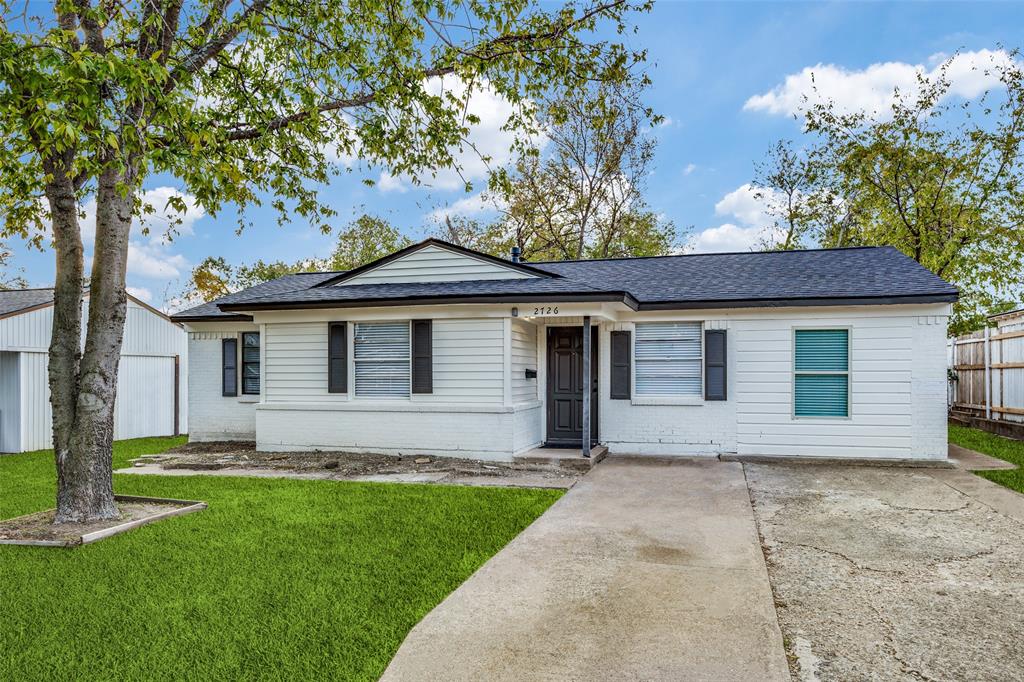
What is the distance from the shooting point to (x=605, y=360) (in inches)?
411

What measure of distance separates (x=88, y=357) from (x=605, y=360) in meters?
7.15

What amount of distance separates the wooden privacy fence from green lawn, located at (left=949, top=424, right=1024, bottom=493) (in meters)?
0.59

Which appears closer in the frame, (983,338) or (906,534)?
(906,534)

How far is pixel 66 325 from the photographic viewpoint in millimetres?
6047

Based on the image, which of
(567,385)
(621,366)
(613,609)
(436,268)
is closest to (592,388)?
(567,385)

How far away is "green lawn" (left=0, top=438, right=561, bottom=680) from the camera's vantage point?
120 inches

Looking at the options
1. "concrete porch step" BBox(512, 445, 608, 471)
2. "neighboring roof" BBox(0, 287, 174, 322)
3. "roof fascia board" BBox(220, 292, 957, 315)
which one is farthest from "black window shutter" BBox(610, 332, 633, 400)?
"neighboring roof" BBox(0, 287, 174, 322)

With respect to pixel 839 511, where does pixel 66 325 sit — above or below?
above

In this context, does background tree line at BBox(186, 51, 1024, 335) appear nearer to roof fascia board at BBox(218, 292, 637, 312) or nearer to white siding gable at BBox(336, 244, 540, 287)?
white siding gable at BBox(336, 244, 540, 287)

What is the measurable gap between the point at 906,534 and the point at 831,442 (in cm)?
450

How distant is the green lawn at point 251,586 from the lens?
3.06 meters

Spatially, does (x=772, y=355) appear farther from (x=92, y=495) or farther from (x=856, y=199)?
(x=856, y=199)

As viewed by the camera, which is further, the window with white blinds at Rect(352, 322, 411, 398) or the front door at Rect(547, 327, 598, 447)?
the front door at Rect(547, 327, 598, 447)

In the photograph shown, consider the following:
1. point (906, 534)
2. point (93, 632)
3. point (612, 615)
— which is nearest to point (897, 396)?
point (906, 534)
